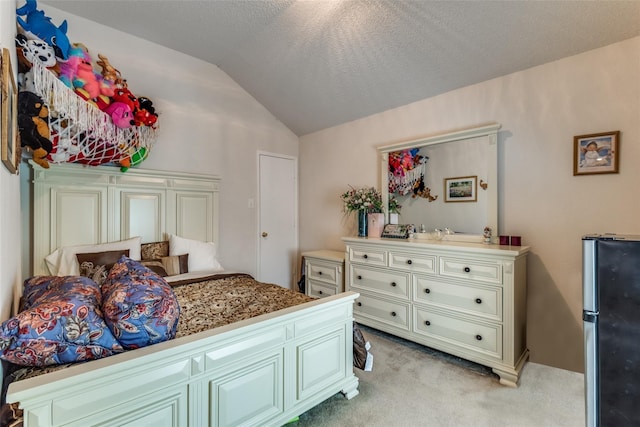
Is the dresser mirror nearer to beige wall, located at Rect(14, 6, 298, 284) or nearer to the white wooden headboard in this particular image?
beige wall, located at Rect(14, 6, 298, 284)

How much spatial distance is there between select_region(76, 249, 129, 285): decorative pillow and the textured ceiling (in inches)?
82.1

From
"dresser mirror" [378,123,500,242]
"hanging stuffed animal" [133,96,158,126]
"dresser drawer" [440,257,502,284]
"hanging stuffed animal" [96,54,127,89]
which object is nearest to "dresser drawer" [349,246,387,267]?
"dresser mirror" [378,123,500,242]

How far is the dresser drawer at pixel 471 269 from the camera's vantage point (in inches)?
85.4

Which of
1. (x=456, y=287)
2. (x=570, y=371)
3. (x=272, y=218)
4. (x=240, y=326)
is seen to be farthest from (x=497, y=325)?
(x=272, y=218)

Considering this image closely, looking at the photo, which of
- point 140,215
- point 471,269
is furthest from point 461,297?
point 140,215

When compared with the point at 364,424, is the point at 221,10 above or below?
above

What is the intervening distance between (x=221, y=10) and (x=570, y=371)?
3975 millimetres

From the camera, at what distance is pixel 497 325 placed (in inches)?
85.4

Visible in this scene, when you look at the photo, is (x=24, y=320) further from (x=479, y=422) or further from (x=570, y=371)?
(x=570, y=371)

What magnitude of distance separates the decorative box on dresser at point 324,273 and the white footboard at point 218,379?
1415mm

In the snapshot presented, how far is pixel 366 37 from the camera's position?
249 centimetres

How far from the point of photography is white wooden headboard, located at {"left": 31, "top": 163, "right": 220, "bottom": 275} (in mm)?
2420

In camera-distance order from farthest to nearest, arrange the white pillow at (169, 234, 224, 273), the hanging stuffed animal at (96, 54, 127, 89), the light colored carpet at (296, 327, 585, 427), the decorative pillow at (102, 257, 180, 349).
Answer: the white pillow at (169, 234, 224, 273)
the hanging stuffed animal at (96, 54, 127, 89)
the light colored carpet at (296, 327, 585, 427)
the decorative pillow at (102, 257, 180, 349)

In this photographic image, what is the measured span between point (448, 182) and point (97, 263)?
3.09 meters
